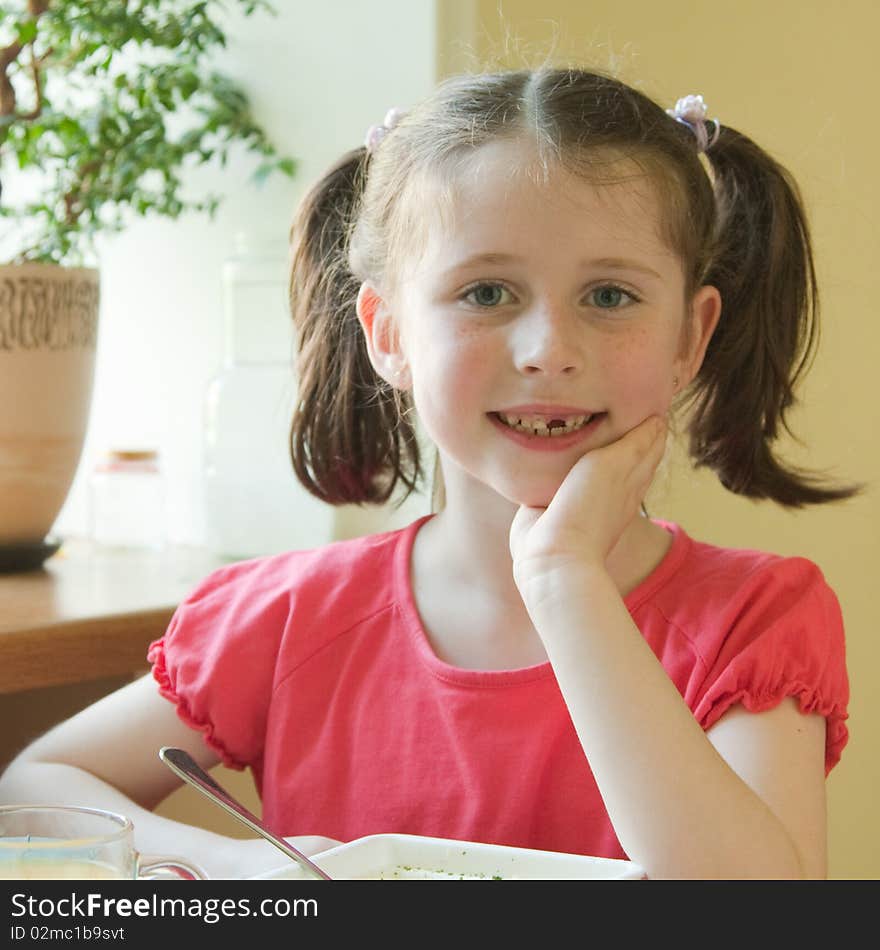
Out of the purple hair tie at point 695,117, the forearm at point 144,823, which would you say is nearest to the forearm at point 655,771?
the forearm at point 144,823

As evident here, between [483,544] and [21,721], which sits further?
[21,721]

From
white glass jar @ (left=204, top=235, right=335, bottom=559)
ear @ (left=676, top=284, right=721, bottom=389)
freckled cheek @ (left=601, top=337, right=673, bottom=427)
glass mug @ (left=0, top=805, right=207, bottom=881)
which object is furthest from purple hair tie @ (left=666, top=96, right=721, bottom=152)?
glass mug @ (left=0, top=805, right=207, bottom=881)

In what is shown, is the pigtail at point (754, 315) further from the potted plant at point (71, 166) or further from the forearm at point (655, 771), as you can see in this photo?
the potted plant at point (71, 166)

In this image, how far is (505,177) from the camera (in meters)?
1.09

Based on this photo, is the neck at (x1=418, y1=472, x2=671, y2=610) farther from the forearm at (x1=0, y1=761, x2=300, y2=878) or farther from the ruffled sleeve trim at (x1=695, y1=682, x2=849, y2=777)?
the forearm at (x1=0, y1=761, x2=300, y2=878)

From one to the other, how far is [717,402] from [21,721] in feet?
2.66

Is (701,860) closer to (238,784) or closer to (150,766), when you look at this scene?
(150,766)

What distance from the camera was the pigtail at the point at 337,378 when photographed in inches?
54.3

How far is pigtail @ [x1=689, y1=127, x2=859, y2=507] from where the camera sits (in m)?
1.28

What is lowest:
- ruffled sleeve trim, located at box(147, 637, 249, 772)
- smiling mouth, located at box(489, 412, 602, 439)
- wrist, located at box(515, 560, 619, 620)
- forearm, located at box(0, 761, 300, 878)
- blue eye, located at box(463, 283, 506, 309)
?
forearm, located at box(0, 761, 300, 878)

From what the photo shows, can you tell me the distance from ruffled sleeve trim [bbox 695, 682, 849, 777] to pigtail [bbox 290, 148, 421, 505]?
44 cm

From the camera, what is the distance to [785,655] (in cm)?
109

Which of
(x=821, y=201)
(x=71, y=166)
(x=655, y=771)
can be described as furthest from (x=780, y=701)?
(x=71, y=166)

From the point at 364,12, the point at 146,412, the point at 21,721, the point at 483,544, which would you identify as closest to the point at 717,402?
the point at 483,544
